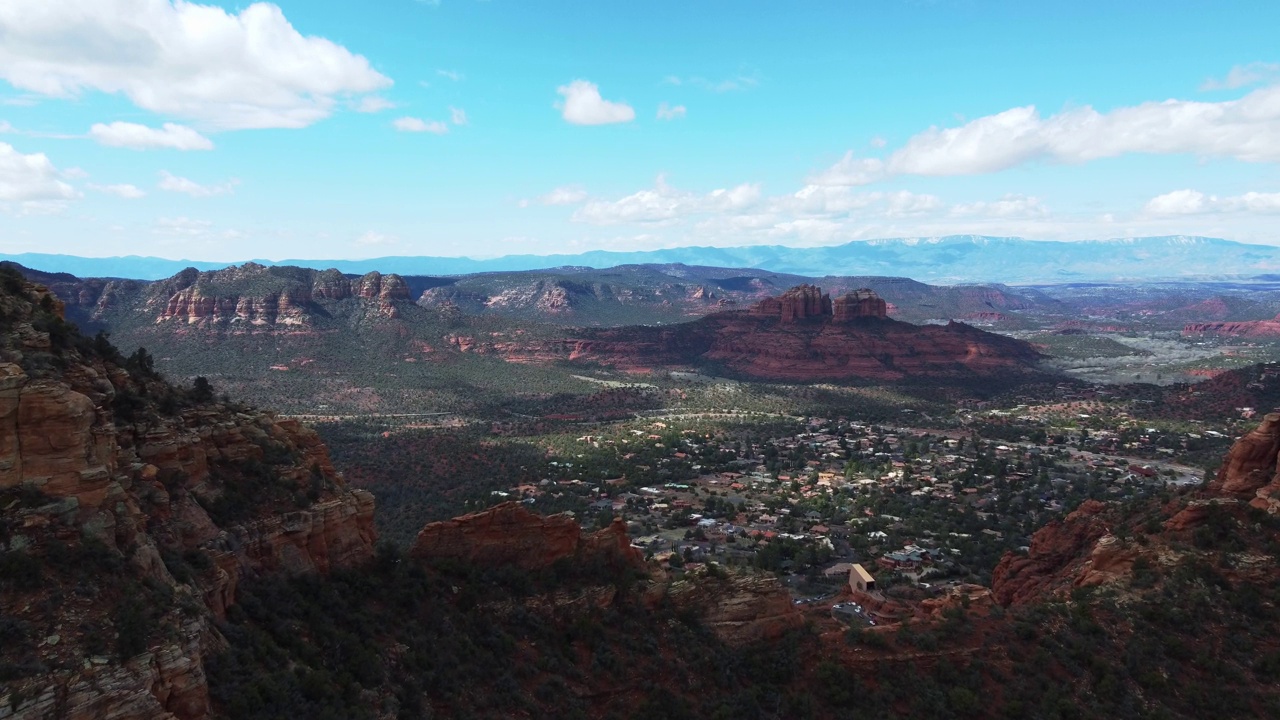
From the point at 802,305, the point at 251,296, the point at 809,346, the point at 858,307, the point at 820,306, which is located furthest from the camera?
the point at 820,306

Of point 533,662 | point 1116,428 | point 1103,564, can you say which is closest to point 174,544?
point 533,662

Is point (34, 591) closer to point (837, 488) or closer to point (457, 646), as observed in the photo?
point (457, 646)

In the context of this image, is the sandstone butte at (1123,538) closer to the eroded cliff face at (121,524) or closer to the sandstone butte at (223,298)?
the eroded cliff face at (121,524)

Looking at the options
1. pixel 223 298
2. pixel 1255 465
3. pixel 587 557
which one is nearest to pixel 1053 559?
pixel 1255 465

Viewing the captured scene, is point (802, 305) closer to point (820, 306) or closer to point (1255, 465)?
point (820, 306)

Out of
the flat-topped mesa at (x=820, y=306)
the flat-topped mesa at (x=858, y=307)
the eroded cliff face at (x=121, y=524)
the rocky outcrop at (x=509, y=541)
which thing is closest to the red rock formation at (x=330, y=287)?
the flat-topped mesa at (x=820, y=306)
